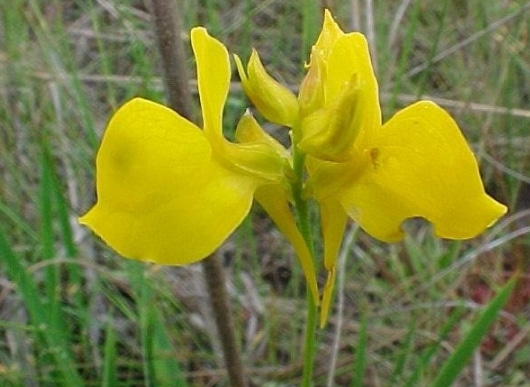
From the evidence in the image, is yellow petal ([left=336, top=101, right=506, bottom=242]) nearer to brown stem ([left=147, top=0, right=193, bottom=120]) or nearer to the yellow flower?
the yellow flower

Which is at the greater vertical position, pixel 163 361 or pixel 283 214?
pixel 283 214

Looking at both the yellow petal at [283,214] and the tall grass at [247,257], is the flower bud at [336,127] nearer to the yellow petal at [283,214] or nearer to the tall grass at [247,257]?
the yellow petal at [283,214]

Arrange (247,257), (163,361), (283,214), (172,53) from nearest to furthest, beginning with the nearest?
(283,214), (172,53), (163,361), (247,257)

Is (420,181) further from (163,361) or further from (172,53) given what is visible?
(163,361)

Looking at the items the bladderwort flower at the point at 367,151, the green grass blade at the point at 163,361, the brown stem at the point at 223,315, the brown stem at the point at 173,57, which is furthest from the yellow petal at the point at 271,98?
the green grass blade at the point at 163,361

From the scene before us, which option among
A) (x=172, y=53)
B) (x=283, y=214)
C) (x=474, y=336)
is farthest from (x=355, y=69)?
(x=474, y=336)

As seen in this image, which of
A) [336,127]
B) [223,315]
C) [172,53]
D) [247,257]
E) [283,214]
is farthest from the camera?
[247,257]

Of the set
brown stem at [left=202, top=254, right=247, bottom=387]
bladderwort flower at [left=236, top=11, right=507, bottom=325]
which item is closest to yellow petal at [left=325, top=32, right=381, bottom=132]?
bladderwort flower at [left=236, top=11, right=507, bottom=325]
